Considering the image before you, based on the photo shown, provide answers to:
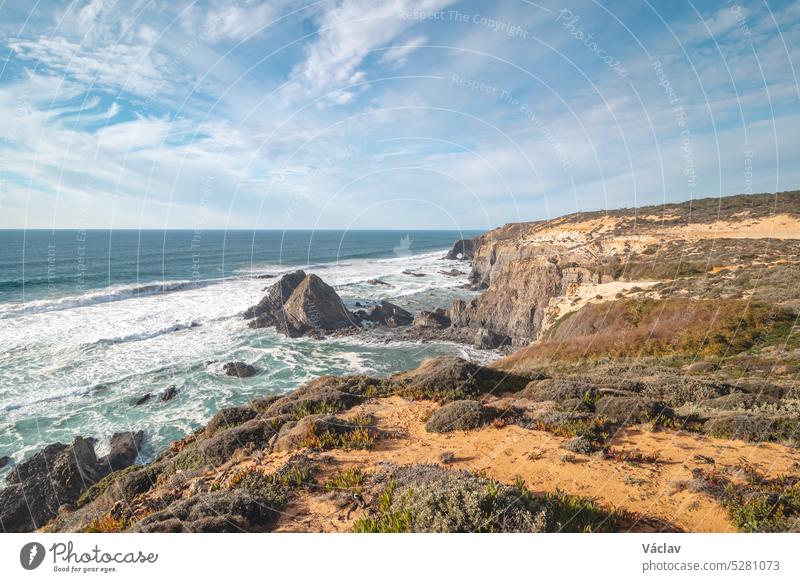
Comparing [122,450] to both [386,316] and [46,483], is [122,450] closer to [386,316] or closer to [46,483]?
[46,483]

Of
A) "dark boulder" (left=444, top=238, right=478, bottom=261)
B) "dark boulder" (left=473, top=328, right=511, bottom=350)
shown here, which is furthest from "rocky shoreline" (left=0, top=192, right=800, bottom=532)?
"dark boulder" (left=444, top=238, right=478, bottom=261)

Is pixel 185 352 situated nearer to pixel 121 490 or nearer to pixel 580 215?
pixel 121 490

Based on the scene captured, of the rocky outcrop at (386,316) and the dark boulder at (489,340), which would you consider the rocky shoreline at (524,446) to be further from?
the rocky outcrop at (386,316)

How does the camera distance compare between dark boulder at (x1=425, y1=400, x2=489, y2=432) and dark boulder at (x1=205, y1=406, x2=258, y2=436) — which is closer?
dark boulder at (x1=425, y1=400, x2=489, y2=432)

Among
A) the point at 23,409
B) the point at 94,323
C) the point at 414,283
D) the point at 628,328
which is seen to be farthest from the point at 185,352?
the point at 414,283

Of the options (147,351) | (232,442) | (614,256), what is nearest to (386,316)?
(147,351)

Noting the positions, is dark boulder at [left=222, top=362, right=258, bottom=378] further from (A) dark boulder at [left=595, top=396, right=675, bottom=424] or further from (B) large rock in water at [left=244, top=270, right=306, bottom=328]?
(A) dark boulder at [left=595, top=396, right=675, bottom=424]
